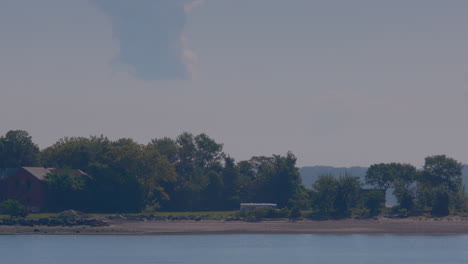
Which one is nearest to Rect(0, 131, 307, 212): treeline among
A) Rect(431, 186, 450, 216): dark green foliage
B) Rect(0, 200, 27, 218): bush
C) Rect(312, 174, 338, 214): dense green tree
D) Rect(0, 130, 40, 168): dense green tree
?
Rect(0, 130, 40, 168): dense green tree

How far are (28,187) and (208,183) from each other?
2554cm

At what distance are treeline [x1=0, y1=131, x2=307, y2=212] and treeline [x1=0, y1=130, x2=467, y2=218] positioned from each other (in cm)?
12

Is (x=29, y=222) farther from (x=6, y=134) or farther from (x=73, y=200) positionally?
(x=6, y=134)

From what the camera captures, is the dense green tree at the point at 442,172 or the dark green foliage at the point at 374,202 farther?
the dense green tree at the point at 442,172

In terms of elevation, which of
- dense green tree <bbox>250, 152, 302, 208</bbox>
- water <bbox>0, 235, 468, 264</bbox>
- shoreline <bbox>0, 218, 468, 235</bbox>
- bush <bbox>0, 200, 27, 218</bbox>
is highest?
dense green tree <bbox>250, 152, 302, 208</bbox>

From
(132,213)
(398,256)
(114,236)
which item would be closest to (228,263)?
(398,256)

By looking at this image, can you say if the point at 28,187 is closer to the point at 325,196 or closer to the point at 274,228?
the point at 274,228

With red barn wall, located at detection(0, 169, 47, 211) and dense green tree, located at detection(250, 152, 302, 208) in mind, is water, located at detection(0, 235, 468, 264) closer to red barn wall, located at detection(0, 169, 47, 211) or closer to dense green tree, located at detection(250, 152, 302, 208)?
red barn wall, located at detection(0, 169, 47, 211)

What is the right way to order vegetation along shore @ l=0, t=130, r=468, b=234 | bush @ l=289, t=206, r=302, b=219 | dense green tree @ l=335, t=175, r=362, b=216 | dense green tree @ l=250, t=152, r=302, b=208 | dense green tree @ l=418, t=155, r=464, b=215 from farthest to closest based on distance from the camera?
dense green tree @ l=250, t=152, r=302, b=208 → dense green tree @ l=418, t=155, r=464, b=215 → dense green tree @ l=335, t=175, r=362, b=216 → bush @ l=289, t=206, r=302, b=219 → vegetation along shore @ l=0, t=130, r=468, b=234

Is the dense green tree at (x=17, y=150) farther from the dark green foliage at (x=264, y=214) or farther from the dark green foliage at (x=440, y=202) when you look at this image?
the dark green foliage at (x=440, y=202)

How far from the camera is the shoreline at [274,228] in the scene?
7362 centimetres

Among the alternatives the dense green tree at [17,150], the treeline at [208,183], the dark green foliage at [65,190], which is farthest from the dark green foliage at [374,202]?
the dense green tree at [17,150]

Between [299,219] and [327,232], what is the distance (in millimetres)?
9562

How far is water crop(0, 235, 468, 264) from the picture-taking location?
55.9 metres
